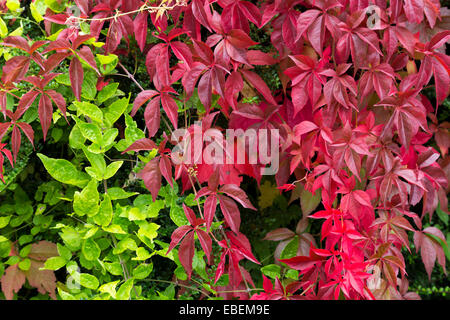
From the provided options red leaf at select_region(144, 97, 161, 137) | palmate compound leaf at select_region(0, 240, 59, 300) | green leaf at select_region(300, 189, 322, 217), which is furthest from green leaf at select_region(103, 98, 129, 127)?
green leaf at select_region(300, 189, 322, 217)

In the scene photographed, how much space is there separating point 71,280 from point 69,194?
264 millimetres

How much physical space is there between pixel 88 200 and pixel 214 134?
35 cm

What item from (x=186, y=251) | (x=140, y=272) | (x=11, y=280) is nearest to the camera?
(x=186, y=251)

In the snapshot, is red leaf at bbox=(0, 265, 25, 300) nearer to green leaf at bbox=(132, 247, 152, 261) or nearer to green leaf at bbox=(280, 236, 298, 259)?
green leaf at bbox=(132, 247, 152, 261)

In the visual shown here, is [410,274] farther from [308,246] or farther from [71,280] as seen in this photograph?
[71,280]

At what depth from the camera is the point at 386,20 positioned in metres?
1.04

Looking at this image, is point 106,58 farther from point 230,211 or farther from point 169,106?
point 230,211

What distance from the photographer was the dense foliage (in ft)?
3.24

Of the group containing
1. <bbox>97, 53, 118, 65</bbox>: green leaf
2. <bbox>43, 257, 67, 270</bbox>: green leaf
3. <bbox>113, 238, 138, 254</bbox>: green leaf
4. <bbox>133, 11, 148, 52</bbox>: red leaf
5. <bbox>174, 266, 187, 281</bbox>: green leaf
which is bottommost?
<bbox>174, 266, 187, 281</bbox>: green leaf

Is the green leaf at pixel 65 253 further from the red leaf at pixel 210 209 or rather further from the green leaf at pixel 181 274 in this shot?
the red leaf at pixel 210 209

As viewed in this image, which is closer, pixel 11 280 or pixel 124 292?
pixel 124 292

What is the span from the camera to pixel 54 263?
42.4 inches

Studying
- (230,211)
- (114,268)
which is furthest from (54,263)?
(230,211)

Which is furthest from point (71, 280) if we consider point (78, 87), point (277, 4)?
point (277, 4)
